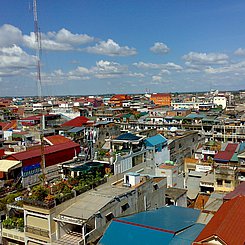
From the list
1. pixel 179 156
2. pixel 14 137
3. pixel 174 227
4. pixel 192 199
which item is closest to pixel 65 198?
pixel 174 227

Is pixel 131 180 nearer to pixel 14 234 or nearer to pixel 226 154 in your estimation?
pixel 14 234

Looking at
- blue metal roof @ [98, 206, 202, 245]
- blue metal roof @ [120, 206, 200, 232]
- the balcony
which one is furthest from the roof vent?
the balcony

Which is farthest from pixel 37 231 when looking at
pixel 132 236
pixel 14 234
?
pixel 132 236

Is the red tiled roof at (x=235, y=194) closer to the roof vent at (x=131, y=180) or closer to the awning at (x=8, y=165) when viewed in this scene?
the roof vent at (x=131, y=180)

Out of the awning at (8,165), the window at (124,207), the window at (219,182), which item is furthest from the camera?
the window at (219,182)

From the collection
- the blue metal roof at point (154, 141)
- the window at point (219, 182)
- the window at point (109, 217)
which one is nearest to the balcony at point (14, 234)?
the window at point (109, 217)

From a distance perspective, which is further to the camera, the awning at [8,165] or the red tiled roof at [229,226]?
the awning at [8,165]
